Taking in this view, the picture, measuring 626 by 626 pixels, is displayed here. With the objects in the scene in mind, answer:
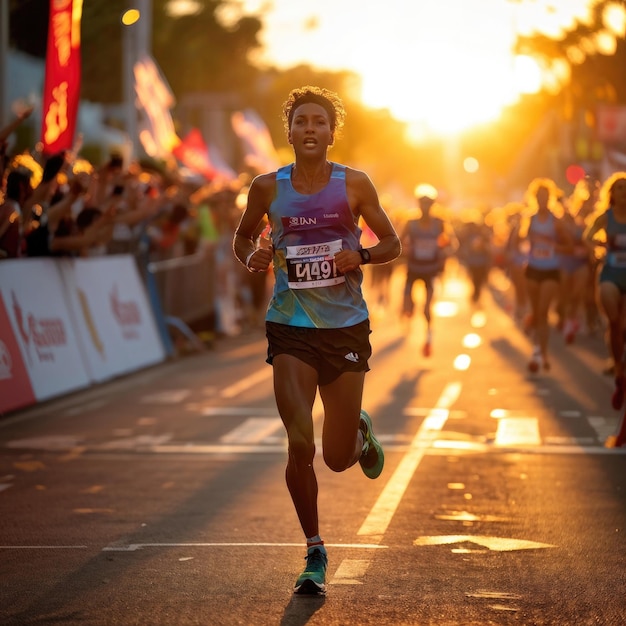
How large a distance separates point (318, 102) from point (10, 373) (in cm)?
701

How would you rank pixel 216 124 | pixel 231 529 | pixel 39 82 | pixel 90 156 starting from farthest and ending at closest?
pixel 216 124 → pixel 90 156 → pixel 39 82 → pixel 231 529

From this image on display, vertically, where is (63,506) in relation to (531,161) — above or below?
above

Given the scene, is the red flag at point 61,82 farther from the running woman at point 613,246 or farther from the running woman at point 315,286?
the running woman at point 315,286

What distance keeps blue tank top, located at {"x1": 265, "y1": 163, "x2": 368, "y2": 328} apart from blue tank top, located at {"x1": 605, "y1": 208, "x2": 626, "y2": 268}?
764cm

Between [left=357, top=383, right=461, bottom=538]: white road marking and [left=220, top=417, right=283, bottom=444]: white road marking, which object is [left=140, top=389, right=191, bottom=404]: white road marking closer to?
[left=220, top=417, right=283, bottom=444]: white road marking

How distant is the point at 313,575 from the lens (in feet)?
21.2

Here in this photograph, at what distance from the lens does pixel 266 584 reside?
6648mm

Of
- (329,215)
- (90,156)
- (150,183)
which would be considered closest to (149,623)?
(329,215)

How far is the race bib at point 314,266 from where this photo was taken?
679 centimetres

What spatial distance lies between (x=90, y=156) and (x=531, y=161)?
58500 millimetres

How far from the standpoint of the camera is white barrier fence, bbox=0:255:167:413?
13578 millimetres

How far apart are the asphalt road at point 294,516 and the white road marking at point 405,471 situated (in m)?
0.03

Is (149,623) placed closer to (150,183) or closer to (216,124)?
(150,183)

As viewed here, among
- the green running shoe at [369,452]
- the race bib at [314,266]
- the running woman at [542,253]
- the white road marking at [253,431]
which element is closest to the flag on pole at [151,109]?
→ the running woman at [542,253]
